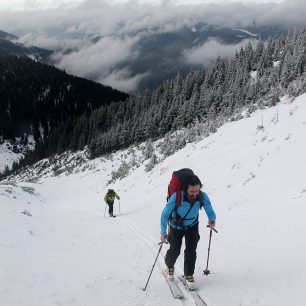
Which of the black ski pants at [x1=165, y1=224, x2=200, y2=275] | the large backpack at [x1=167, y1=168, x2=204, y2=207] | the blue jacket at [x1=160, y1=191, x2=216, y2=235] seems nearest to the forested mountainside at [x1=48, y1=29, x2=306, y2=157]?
the black ski pants at [x1=165, y1=224, x2=200, y2=275]

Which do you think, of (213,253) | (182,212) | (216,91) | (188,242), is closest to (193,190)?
(182,212)

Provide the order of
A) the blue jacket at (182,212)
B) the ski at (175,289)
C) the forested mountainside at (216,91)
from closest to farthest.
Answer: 1. the ski at (175,289)
2. the blue jacket at (182,212)
3. the forested mountainside at (216,91)

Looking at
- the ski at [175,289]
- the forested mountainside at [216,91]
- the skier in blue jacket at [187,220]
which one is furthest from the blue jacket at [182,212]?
the forested mountainside at [216,91]

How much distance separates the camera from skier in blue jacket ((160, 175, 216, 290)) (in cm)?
732

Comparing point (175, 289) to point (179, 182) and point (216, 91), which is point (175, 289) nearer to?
point (179, 182)

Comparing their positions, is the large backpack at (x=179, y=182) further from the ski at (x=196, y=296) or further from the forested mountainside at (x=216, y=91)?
the forested mountainside at (x=216, y=91)

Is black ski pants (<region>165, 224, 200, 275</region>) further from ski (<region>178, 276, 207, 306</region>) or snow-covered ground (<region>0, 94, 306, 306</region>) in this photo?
snow-covered ground (<region>0, 94, 306, 306</region>)

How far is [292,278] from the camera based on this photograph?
24.3ft

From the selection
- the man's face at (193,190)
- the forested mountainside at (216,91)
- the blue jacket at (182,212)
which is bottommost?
the forested mountainside at (216,91)

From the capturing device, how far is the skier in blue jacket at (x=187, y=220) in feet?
24.0

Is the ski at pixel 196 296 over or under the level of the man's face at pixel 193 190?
under

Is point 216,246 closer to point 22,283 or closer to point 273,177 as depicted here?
point 273,177

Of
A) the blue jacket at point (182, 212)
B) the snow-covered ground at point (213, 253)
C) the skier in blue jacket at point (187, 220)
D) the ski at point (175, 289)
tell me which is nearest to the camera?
the snow-covered ground at point (213, 253)

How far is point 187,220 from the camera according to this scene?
7.62 meters
